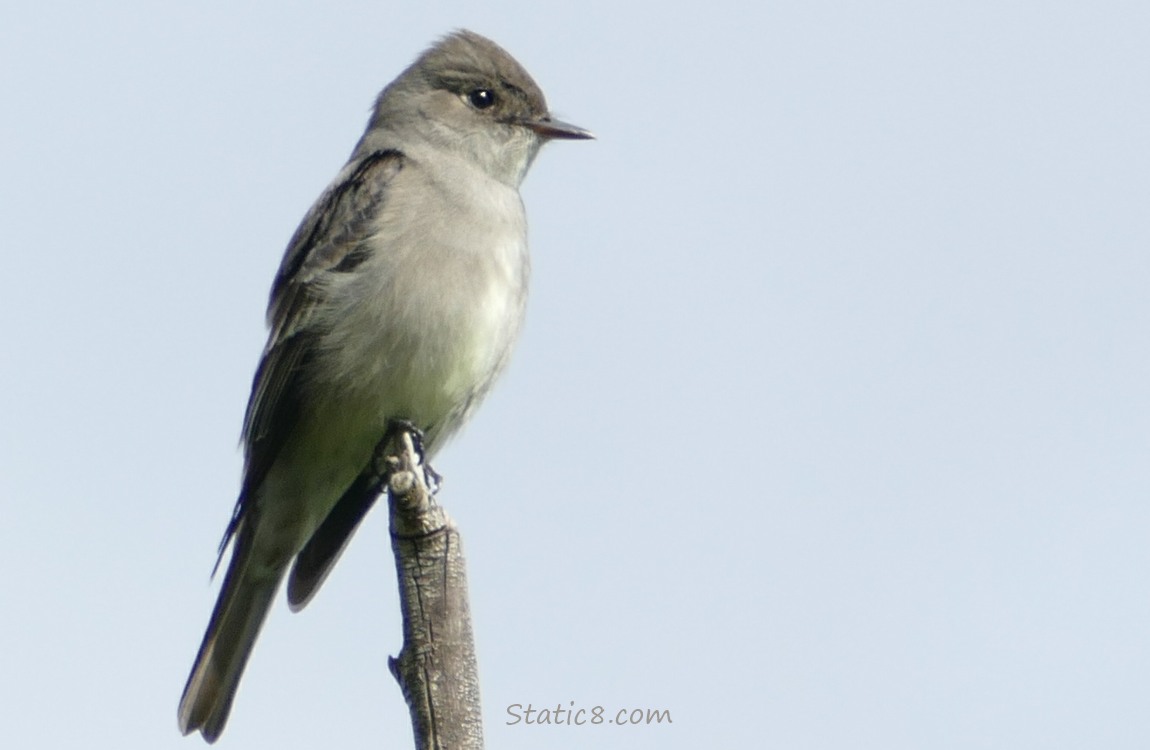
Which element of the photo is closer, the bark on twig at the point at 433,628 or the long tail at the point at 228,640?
the bark on twig at the point at 433,628

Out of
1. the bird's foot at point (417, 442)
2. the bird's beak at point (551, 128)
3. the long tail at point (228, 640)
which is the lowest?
the long tail at point (228, 640)

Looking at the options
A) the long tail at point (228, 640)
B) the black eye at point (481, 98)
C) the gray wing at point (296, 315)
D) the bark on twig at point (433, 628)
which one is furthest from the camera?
the black eye at point (481, 98)

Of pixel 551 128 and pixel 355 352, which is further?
pixel 551 128

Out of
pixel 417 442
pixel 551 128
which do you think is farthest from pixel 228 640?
pixel 551 128

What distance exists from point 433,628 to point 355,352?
8.24ft

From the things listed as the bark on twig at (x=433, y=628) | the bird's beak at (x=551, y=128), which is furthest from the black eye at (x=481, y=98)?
the bark on twig at (x=433, y=628)

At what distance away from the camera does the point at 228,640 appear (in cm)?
706

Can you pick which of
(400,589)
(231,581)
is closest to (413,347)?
(231,581)

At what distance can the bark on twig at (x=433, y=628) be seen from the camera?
4.28 m

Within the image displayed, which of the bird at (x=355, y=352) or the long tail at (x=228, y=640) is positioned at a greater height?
the bird at (x=355, y=352)

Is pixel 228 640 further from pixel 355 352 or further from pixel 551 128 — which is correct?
pixel 551 128

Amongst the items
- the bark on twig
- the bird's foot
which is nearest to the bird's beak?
the bird's foot

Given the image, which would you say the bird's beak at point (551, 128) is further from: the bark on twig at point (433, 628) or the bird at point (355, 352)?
the bark on twig at point (433, 628)

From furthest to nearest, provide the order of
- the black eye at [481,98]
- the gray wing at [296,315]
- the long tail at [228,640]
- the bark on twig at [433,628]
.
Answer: the black eye at [481,98] → the gray wing at [296,315] → the long tail at [228,640] → the bark on twig at [433,628]
